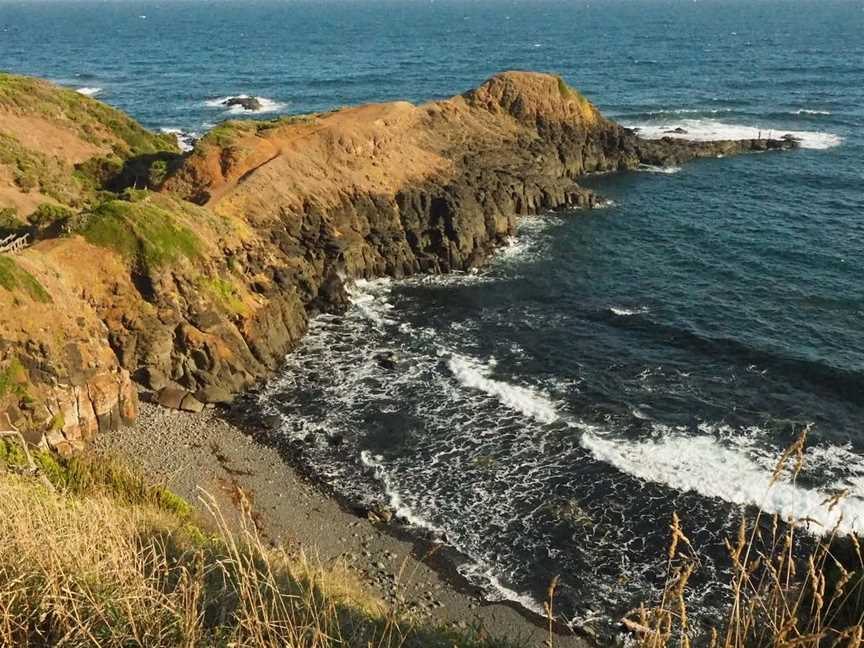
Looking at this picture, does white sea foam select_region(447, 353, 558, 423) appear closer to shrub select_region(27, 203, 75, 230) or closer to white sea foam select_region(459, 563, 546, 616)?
white sea foam select_region(459, 563, 546, 616)

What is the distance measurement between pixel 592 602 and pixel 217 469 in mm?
15373

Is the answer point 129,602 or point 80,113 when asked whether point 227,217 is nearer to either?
point 80,113

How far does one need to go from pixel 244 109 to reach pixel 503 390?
275 ft

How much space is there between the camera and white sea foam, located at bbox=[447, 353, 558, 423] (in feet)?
112

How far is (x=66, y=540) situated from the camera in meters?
7.34

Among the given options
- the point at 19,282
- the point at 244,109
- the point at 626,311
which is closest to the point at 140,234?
the point at 19,282

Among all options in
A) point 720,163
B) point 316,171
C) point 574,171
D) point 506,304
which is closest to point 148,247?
point 316,171

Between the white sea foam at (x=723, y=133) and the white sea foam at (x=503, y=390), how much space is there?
6086cm

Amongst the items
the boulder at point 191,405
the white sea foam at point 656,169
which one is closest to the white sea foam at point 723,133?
the white sea foam at point 656,169

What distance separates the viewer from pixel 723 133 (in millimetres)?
89562

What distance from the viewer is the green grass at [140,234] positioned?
35.3 meters

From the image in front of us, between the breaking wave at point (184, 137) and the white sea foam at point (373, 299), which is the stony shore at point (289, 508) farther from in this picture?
the breaking wave at point (184, 137)

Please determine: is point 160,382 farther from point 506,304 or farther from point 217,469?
point 506,304

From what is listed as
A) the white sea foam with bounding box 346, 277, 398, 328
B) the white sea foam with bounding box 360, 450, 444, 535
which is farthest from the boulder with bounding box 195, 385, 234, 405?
the white sea foam with bounding box 346, 277, 398, 328
